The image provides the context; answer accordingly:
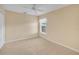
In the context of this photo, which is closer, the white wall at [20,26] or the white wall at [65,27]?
the white wall at [65,27]

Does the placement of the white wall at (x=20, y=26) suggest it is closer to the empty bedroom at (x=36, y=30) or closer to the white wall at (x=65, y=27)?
the empty bedroom at (x=36, y=30)

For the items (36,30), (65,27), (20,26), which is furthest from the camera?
(36,30)

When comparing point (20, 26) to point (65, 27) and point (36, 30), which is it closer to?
point (36, 30)

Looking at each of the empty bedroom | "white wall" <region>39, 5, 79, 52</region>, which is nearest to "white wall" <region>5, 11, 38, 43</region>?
the empty bedroom

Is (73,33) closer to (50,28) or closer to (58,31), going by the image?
(58,31)

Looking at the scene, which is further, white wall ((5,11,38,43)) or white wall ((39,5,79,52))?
white wall ((5,11,38,43))

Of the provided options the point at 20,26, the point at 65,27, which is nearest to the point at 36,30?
the point at 20,26

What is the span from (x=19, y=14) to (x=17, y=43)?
1008 millimetres

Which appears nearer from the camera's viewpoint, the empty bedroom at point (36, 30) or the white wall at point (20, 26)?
the empty bedroom at point (36, 30)

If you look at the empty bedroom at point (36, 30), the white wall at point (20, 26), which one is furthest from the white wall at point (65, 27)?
the white wall at point (20, 26)

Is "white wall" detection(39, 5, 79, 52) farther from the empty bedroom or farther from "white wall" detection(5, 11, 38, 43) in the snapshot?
"white wall" detection(5, 11, 38, 43)

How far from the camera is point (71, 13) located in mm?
3146
